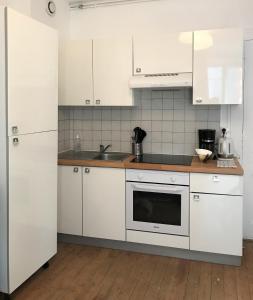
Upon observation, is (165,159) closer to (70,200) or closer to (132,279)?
(70,200)

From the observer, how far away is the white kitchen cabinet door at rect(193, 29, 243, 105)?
2.83 metres

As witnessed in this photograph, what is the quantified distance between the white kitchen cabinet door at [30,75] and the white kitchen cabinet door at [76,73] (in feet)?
2.22

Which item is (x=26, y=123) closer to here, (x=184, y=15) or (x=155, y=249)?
(x=155, y=249)

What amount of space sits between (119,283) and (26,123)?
1456 mm

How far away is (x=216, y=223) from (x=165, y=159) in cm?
80

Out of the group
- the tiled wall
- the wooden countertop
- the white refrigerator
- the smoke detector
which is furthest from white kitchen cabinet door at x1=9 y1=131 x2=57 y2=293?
the smoke detector

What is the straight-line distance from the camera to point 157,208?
9.73 feet

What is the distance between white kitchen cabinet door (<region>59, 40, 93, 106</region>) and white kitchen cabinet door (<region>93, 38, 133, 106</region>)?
80 mm

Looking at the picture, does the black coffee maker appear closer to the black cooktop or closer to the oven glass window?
the black cooktop

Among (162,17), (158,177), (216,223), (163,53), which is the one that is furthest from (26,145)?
(162,17)

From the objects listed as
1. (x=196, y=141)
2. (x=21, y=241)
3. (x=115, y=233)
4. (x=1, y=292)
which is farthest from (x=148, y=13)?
(x=1, y=292)

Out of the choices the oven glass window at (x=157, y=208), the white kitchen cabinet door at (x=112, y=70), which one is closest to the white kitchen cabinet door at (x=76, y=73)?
the white kitchen cabinet door at (x=112, y=70)

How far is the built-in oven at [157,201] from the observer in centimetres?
286

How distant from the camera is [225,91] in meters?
2.89
